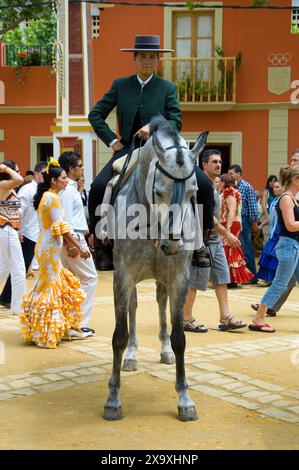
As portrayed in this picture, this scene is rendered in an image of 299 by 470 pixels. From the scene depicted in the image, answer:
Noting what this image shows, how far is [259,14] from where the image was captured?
20141 mm

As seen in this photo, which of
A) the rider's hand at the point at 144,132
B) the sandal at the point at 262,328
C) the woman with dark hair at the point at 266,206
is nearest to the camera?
the rider's hand at the point at 144,132

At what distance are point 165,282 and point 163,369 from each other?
1365 millimetres

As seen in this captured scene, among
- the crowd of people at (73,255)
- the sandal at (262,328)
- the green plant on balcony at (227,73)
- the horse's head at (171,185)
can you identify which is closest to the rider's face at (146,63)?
the crowd of people at (73,255)

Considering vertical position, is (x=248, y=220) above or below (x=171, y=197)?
below

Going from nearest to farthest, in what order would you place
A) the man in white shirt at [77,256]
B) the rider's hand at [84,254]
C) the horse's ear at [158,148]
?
1. the horse's ear at [158,148]
2. the rider's hand at [84,254]
3. the man in white shirt at [77,256]

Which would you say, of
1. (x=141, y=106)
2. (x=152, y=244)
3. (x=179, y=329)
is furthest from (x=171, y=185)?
(x=141, y=106)

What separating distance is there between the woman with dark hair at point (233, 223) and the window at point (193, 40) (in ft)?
28.9

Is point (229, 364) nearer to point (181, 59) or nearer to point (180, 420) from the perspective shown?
point (180, 420)

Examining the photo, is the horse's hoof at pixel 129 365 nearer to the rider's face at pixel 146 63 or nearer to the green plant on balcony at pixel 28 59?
the rider's face at pixel 146 63

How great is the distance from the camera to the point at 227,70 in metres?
20.2

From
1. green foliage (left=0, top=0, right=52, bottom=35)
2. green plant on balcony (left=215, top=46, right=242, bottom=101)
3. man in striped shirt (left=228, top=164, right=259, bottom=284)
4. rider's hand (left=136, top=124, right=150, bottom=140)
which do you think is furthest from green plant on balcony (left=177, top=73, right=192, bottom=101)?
rider's hand (left=136, top=124, right=150, bottom=140)

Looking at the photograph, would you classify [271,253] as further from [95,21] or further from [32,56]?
[32,56]

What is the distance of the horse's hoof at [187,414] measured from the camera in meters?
5.31

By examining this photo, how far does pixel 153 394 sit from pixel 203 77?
15.8 meters
